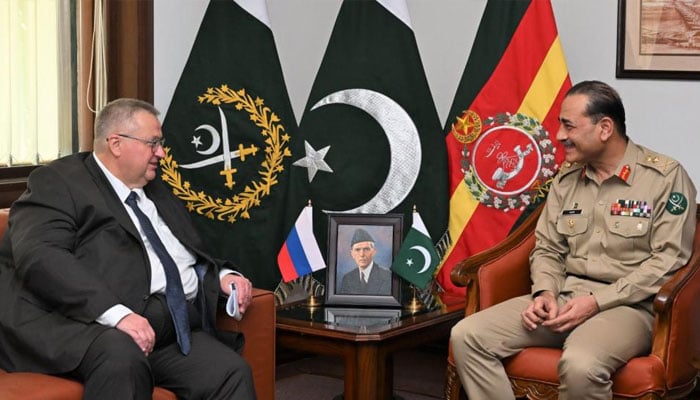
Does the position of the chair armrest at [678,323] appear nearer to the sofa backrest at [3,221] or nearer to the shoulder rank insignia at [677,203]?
the shoulder rank insignia at [677,203]

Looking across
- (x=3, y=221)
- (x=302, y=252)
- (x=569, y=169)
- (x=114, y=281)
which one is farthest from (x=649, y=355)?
(x=3, y=221)

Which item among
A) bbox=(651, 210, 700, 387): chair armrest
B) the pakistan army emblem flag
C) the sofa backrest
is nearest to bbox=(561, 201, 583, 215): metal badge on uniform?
bbox=(651, 210, 700, 387): chair armrest

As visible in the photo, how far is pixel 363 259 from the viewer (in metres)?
3.77

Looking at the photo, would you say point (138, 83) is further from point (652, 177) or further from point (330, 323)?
point (652, 177)

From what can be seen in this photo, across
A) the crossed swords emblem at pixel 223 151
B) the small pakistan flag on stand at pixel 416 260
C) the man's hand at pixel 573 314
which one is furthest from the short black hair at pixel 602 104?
the crossed swords emblem at pixel 223 151

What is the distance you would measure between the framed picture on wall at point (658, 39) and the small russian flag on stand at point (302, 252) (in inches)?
53.0

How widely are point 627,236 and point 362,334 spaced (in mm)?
902

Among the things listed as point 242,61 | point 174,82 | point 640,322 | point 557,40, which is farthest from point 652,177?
point 174,82

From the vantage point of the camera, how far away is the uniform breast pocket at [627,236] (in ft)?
10.6

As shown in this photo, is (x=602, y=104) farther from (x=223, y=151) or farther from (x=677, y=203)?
(x=223, y=151)

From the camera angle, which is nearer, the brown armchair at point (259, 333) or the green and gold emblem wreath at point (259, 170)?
the brown armchair at point (259, 333)

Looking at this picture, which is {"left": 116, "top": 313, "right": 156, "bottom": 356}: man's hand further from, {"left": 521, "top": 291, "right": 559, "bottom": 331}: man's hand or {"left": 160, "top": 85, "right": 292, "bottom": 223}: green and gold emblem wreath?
{"left": 160, "top": 85, "right": 292, "bottom": 223}: green and gold emblem wreath

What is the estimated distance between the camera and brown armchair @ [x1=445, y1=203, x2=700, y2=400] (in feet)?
9.80

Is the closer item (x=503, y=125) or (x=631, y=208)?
(x=631, y=208)
